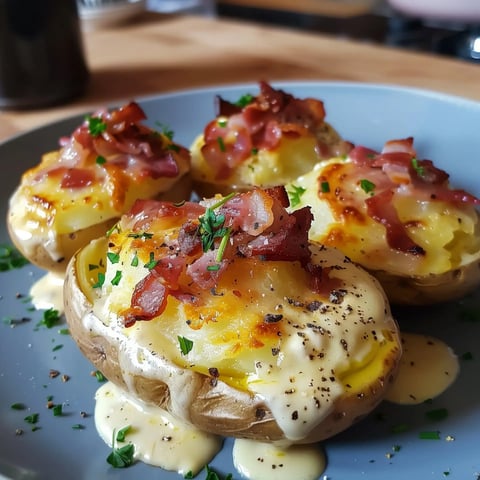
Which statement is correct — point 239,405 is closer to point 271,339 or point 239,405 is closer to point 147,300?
point 271,339

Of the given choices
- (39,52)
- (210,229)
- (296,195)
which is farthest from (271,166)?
(39,52)

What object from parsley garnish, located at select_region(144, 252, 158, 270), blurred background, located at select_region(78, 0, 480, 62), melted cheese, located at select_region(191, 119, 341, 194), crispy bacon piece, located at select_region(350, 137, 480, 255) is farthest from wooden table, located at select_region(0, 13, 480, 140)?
parsley garnish, located at select_region(144, 252, 158, 270)

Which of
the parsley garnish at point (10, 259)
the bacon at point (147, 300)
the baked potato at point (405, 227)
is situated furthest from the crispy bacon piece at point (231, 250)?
the parsley garnish at point (10, 259)

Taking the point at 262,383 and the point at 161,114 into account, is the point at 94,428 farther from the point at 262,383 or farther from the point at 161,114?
the point at 161,114

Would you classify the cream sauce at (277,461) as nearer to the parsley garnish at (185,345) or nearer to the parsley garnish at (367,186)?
the parsley garnish at (185,345)

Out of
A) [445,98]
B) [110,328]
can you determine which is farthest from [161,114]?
[110,328]

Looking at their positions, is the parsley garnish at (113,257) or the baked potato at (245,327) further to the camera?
the parsley garnish at (113,257)
